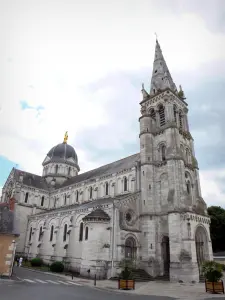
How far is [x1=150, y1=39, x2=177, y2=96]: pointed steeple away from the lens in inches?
1520

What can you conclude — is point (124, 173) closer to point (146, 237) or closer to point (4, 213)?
point (146, 237)

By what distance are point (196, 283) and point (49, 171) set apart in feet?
129

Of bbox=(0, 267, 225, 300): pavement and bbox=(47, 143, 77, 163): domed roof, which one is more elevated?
bbox=(47, 143, 77, 163): domed roof

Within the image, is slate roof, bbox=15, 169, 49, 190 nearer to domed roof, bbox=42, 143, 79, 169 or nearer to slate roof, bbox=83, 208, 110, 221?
domed roof, bbox=42, 143, 79, 169

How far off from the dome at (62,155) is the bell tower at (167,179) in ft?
80.3

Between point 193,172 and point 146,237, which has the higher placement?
point 193,172

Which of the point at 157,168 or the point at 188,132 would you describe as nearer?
the point at 157,168

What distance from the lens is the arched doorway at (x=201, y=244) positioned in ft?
91.5

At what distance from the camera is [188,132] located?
36.7 m

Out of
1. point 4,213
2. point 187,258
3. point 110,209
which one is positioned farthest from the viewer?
point 110,209

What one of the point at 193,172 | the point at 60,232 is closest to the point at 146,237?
the point at 193,172

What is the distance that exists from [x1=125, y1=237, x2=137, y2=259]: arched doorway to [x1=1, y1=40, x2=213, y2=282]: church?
11cm

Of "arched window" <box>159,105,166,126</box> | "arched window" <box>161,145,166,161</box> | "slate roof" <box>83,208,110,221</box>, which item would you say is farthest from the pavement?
"arched window" <box>159,105,166,126</box>

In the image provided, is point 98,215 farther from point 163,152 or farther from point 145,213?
point 163,152
